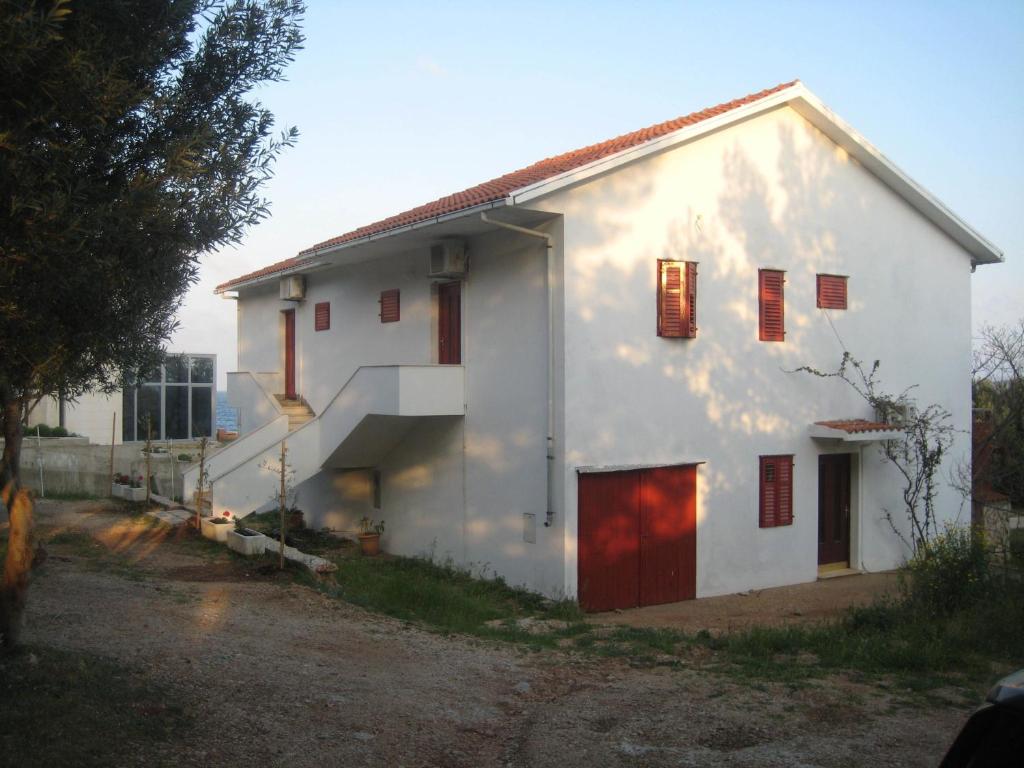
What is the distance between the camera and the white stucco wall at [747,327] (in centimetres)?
1329

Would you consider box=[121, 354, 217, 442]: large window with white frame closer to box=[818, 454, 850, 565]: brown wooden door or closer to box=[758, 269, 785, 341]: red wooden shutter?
box=[758, 269, 785, 341]: red wooden shutter

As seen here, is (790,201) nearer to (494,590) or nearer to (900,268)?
(900,268)

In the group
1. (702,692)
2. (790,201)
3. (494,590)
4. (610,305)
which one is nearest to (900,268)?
(790,201)

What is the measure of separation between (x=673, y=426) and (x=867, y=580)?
5.09 m

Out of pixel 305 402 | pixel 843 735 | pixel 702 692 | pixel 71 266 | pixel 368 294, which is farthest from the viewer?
pixel 305 402

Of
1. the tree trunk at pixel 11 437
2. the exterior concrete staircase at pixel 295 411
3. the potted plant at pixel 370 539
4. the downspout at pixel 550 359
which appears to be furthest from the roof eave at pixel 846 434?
the tree trunk at pixel 11 437

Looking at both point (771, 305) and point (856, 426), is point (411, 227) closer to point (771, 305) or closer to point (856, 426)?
point (771, 305)

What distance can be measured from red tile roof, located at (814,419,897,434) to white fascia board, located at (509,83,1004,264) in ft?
14.4

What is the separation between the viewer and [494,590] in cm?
1358

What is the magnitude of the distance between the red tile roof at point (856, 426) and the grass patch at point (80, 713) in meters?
12.1

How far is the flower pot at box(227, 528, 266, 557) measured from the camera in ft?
46.2

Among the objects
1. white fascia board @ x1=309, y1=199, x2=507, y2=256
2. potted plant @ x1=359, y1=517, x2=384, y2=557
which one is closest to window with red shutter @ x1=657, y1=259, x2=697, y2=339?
white fascia board @ x1=309, y1=199, x2=507, y2=256

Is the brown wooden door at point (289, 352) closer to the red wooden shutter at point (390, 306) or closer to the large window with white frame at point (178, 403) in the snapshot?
the red wooden shutter at point (390, 306)

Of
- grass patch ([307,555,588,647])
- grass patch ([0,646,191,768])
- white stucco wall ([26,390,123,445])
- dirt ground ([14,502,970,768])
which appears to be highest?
white stucco wall ([26,390,123,445])
